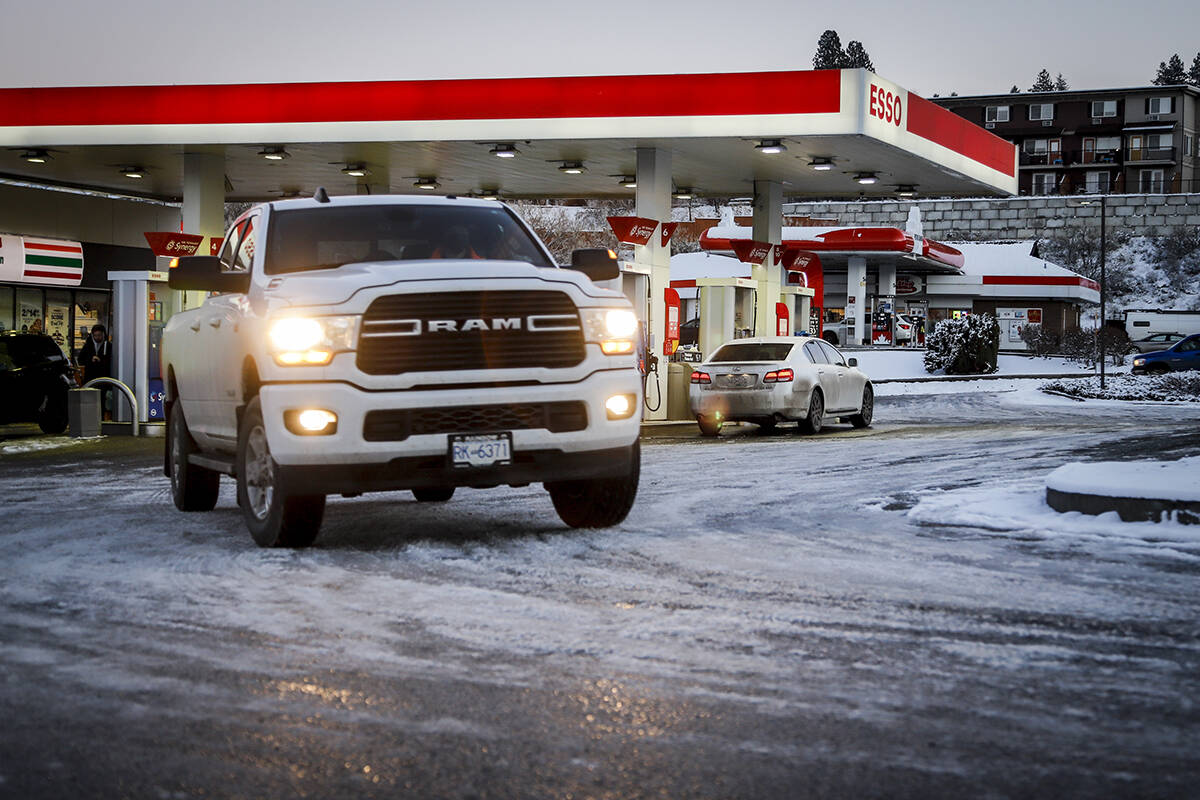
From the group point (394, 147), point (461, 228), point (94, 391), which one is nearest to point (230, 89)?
point (394, 147)

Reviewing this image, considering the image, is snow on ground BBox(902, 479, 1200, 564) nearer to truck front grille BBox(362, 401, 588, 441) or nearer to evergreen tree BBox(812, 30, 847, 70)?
truck front grille BBox(362, 401, 588, 441)

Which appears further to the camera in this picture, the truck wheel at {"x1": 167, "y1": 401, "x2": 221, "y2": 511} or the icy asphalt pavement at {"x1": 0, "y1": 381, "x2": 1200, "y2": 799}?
the truck wheel at {"x1": 167, "y1": 401, "x2": 221, "y2": 511}

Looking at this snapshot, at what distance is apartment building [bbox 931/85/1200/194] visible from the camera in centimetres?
10988

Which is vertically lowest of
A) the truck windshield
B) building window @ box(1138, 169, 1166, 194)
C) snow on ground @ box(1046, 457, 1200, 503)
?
snow on ground @ box(1046, 457, 1200, 503)

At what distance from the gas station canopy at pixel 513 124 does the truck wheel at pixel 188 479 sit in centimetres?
1287

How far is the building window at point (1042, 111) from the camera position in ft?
371

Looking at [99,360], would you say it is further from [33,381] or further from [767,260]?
[767,260]

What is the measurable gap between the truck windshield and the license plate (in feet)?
5.26

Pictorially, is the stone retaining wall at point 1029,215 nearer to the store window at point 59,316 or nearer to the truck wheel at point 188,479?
the store window at point 59,316

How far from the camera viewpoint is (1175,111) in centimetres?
10988

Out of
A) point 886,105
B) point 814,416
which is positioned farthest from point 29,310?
point 886,105

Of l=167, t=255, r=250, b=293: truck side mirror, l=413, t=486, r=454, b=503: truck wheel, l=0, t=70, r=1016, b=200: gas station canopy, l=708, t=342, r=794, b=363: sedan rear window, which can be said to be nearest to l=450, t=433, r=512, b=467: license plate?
l=167, t=255, r=250, b=293: truck side mirror

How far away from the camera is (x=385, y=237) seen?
10.4 meters

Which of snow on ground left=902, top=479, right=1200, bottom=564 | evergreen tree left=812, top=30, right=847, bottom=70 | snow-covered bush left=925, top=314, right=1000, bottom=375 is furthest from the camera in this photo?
evergreen tree left=812, top=30, right=847, bottom=70
